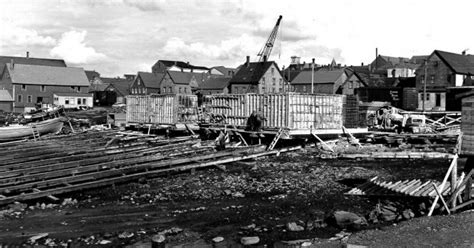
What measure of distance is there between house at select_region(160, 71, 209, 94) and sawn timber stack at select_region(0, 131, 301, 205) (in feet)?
216

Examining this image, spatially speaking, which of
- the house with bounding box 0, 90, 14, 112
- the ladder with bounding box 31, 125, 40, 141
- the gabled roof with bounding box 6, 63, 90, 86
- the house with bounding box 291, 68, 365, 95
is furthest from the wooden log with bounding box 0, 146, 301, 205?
the gabled roof with bounding box 6, 63, 90, 86

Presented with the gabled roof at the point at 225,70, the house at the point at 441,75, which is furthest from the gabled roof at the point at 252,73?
the gabled roof at the point at 225,70

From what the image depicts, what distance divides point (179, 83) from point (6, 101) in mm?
35453

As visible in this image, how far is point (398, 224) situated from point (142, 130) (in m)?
33.4

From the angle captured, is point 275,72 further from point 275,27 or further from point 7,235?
point 7,235

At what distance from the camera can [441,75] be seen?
66.4 metres

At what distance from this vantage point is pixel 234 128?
31578mm

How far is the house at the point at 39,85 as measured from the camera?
78994mm

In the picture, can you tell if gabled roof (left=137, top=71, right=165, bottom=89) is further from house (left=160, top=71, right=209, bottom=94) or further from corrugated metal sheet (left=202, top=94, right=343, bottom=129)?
corrugated metal sheet (left=202, top=94, right=343, bottom=129)

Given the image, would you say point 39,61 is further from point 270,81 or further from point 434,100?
point 434,100

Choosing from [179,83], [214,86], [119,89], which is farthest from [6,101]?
[214,86]

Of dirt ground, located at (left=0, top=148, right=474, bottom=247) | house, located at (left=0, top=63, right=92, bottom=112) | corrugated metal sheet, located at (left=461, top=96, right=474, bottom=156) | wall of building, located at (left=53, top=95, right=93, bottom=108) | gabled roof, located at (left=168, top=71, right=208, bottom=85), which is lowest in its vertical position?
dirt ground, located at (left=0, top=148, right=474, bottom=247)

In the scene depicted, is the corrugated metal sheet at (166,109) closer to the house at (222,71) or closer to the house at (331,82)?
the house at (331,82)

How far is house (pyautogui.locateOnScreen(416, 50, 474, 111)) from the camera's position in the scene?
203 feet
